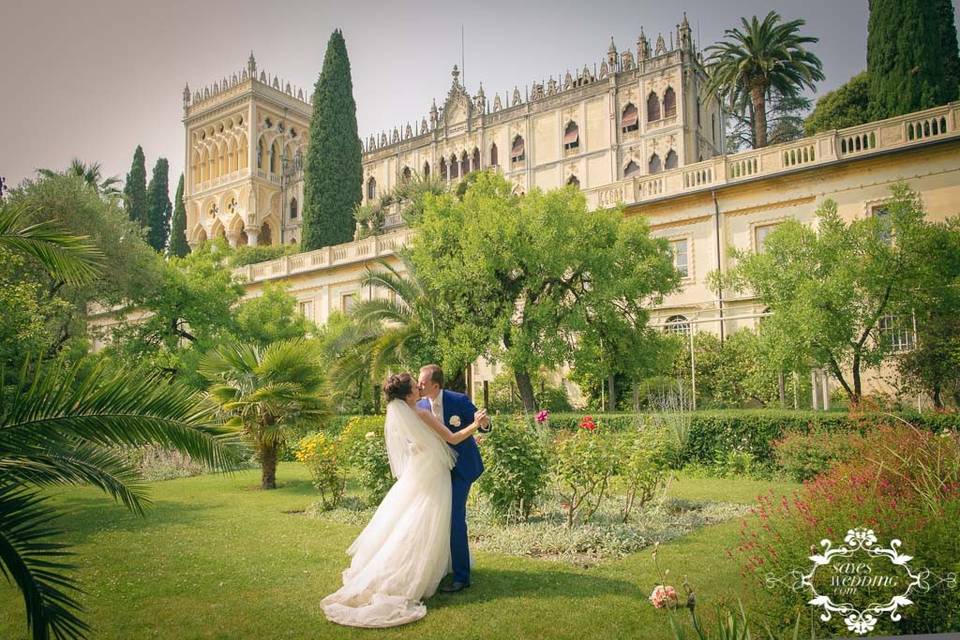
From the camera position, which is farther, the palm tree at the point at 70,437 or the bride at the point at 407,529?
the bride at the point at 407,529

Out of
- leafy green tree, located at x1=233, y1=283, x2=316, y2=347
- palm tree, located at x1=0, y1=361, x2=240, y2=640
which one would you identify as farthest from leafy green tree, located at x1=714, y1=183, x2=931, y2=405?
leafy green tree, located at x1=233, y1=283, x2=316, y2=347

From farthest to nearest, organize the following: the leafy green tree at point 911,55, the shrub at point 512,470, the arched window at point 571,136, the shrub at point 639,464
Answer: the arched window at point 571,136 < the leafy green tree at point 911,55 < the shrub at point 639,464 < the shrub at point 512,470

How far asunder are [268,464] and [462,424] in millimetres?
7894

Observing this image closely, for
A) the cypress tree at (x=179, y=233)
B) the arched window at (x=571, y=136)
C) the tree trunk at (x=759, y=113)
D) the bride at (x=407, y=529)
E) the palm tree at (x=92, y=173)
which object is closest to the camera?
the bride at (x=407, y=529)

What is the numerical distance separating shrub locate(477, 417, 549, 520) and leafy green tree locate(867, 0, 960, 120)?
19.5 m

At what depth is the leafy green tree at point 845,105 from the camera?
1185 inches

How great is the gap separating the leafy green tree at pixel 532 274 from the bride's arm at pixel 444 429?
1147 centimetres

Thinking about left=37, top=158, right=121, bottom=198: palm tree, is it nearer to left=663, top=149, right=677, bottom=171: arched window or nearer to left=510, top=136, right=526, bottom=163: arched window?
→ left=510, top=136, right=526, bottom=163: arched window

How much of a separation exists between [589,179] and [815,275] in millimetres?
29001

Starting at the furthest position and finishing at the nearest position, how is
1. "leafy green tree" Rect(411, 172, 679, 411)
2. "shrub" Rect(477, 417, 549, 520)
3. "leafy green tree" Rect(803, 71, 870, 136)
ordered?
1. "leafy green tree" Rect(803, 71, 870, 136)
2. "leafy green tree" Rect(411, 172, 679, 411)
3. "shrub" Rect(477, 417, 549, 520)

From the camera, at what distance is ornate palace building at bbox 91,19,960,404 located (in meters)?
19.4

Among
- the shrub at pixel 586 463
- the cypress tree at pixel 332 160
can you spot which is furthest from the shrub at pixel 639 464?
the cypress tree at pixel 332 160

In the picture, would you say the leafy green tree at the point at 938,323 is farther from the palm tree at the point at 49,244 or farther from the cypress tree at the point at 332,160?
the cypress tree at the point at 332,160

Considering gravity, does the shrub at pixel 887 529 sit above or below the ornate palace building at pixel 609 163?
below
